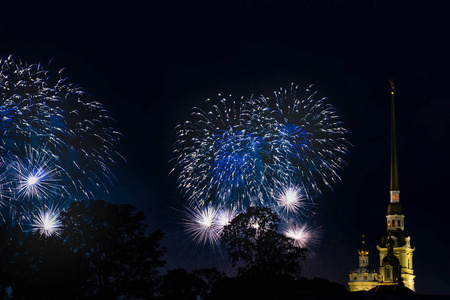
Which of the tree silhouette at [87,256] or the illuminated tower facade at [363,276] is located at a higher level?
the illuminated tower facade at [363,276]

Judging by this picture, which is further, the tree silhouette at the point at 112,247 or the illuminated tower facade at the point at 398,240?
the illuminated tower facade at the point at 398,240

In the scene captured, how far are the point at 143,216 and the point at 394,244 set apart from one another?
127 metres

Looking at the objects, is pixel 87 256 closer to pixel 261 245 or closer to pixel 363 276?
pixel 261 245

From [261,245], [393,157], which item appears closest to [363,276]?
[393,157]

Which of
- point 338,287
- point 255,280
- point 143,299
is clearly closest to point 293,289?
point 255,280

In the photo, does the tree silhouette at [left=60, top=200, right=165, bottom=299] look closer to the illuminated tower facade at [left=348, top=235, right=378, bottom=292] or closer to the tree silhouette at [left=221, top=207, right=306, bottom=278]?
the tree silhouette at [left=221, top=207, right=306, bottom=278]

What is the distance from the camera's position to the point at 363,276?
18562cm

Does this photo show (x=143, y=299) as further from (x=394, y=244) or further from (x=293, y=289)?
(x=394, y=244)

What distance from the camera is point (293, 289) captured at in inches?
2670

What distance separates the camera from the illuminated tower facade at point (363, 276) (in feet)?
601

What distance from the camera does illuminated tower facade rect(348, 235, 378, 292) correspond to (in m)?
183

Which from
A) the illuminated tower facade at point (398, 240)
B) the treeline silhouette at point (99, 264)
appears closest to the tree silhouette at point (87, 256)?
the treeline silhouette at point (99, 264)

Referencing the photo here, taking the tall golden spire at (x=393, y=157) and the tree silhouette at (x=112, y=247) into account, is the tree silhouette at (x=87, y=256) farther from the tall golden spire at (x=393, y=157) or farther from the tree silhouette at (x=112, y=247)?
the tall golden spire at (x=393, y=157)

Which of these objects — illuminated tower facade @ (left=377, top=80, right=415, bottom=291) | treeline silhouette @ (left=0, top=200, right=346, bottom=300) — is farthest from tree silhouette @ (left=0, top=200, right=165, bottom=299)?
illuminated tower facade @ (left=377, top=80, right=415, bottom=291)
